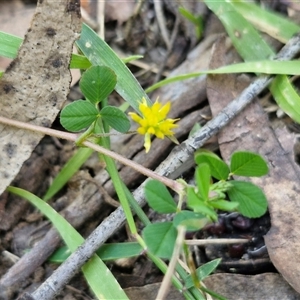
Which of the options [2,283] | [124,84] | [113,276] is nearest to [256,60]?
[124,84]

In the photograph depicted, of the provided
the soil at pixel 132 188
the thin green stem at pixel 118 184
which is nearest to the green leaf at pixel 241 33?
the soil at pixel 132 188

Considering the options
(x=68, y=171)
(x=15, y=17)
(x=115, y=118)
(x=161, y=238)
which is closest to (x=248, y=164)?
(x=161, y=238)

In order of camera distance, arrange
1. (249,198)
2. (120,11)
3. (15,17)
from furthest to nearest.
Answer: (120,11), (15,17), (249,198)

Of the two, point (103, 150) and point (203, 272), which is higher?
point (103, 150)

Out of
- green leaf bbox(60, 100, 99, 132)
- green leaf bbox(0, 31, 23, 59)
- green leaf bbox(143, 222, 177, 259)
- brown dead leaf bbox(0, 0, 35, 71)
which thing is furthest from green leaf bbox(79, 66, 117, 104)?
brown dead leaf bbox(0, 0, 35, 71)

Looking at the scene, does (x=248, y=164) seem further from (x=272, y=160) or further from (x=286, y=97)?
(x=286, y=97)

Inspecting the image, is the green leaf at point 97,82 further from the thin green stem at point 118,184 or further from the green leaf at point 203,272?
the green leaf at point 203,272

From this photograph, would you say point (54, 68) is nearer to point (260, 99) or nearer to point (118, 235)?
point (118, 235)

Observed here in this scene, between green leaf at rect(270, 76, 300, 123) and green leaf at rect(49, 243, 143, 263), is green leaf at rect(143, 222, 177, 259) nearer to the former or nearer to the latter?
green leaf at rect(49, 243, 143, 263)
